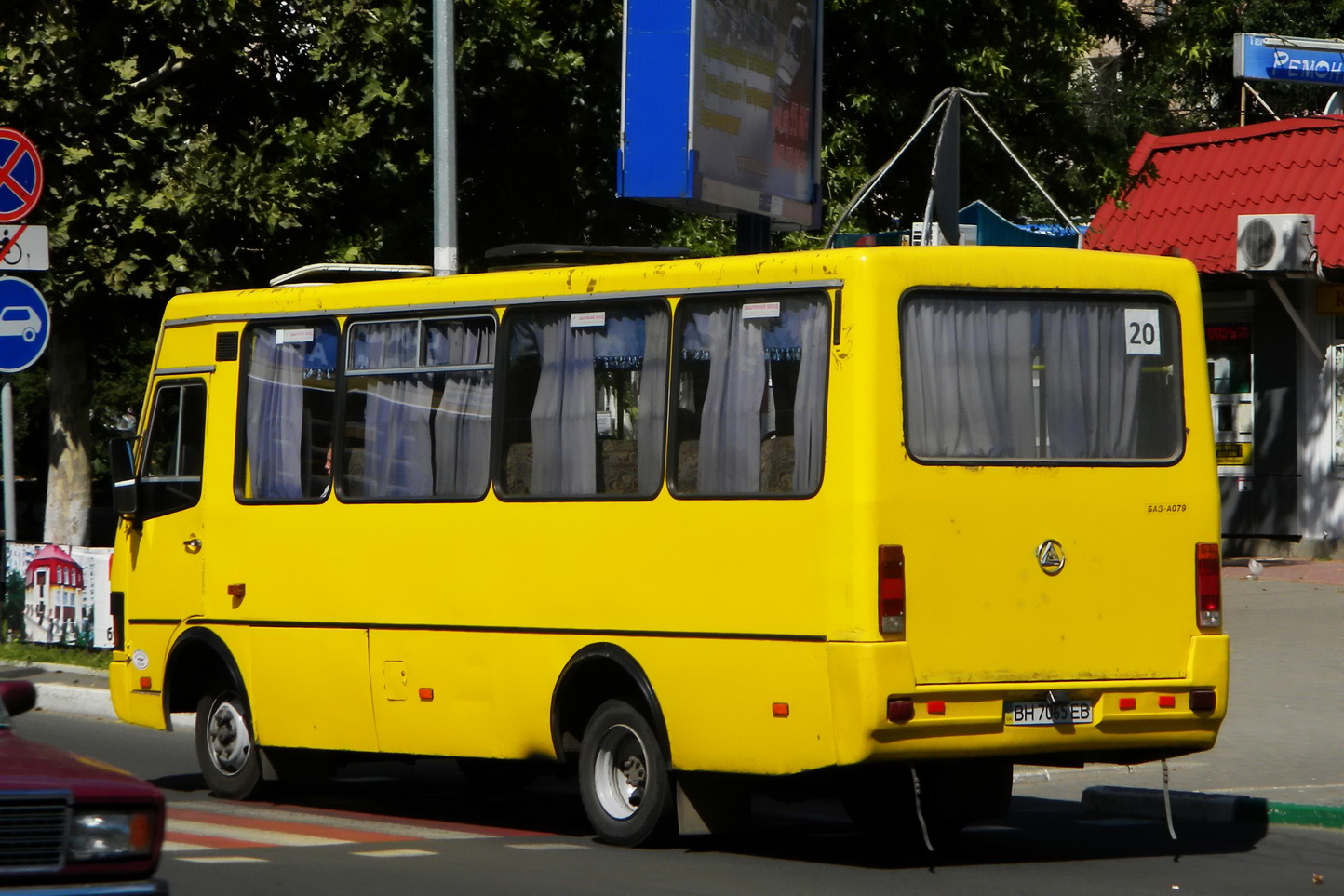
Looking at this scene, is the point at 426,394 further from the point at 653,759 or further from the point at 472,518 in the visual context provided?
the point at 653,759

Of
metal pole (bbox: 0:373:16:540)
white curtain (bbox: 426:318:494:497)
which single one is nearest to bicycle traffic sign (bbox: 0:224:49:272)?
metal pole (bbox: 0:373:16:540)

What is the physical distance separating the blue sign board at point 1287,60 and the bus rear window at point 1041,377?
50.5ft

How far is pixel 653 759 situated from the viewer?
30.4 ft

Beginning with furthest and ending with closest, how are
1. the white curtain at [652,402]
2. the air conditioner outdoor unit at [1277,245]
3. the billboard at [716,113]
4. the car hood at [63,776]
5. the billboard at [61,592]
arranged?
the air conditioner outdoor unit at [1277,245]
the billboard at [61,592]
the billboard at [716,113]
the white curtain at [652,402]
the car hood at [63,776]

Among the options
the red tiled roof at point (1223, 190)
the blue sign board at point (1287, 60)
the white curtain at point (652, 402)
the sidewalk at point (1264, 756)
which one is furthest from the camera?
the blue sign board at point (1287, 60)

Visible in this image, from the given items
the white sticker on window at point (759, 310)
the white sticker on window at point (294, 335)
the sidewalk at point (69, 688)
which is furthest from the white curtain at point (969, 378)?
the sidewalk at point (69, 688)

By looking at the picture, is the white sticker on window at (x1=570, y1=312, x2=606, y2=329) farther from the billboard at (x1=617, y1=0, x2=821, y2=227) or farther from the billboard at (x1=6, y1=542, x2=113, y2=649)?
the billboard at (x1=6, y1=542, x2=113, y2=649)

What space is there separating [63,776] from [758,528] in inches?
147

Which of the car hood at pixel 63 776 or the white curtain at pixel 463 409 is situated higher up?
the white curtain at pixel 463 409

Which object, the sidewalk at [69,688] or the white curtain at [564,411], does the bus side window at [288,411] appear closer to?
the white curtain at [564,411]

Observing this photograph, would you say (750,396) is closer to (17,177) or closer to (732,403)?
(732,403)

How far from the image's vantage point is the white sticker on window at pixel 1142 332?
935 centimetres

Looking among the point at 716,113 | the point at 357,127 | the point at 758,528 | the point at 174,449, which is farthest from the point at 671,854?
the point at 357,127

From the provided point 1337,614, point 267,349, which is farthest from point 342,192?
point 1337,614
